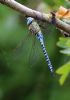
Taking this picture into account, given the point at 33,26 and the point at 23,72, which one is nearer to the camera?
the point at 33,26

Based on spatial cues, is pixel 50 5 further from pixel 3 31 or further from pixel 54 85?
pixel 54 85

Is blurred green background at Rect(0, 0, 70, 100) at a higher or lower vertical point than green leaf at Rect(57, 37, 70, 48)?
lower

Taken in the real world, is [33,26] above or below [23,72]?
above

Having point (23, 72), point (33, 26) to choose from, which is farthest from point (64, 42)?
point (23, 72)

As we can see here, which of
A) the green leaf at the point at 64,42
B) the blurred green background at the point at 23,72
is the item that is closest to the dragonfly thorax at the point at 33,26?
the green leaf at the point at 64,42

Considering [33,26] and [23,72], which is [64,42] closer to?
[33,26]

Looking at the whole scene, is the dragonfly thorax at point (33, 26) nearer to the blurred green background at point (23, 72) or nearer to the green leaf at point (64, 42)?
the green leaf at point (64, 42)

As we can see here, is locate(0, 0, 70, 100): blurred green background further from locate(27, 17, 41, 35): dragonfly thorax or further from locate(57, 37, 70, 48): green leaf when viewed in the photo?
locate(57, 37, 70, 48): green leaf

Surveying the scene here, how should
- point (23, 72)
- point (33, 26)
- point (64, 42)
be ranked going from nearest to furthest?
point (64, 42) < point (33, 26) < point (23, 72)

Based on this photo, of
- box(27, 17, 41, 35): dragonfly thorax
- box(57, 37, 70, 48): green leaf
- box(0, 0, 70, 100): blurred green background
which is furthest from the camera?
box(0, 0, 70, 100): blurred green background

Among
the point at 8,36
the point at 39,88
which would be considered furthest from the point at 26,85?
the point at 8,36

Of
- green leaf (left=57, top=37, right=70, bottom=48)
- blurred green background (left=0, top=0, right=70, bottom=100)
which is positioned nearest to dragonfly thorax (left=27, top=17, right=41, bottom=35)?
green leaf (left=57, top=37, right=70, bottom=48)
